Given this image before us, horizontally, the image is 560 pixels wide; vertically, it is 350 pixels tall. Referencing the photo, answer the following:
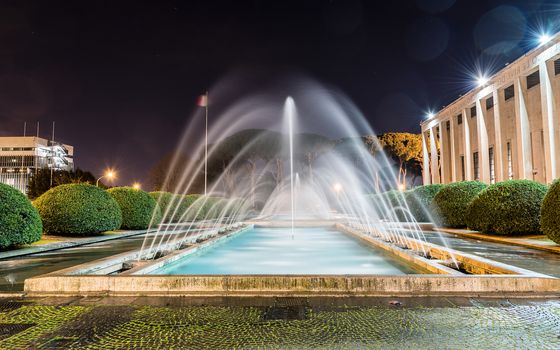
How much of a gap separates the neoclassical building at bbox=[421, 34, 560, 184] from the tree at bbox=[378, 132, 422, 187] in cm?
866

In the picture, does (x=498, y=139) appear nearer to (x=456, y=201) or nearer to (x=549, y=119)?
(x=549, y=119)

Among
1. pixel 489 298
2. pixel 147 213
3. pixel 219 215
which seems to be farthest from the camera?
pixel 219 215

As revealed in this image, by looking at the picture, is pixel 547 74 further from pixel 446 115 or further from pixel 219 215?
pixel 219 215

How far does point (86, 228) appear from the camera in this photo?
52.9ft

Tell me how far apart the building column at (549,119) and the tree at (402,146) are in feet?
86.6

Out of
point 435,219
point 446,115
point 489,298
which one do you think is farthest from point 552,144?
point 489,298

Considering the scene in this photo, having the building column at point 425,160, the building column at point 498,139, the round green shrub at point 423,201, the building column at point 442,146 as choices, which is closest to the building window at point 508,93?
the building column at point 498,139

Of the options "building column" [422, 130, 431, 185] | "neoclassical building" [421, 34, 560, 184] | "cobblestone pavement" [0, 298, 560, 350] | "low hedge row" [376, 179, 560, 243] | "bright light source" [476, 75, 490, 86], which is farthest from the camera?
"building column" [422, 130, 431, 185]

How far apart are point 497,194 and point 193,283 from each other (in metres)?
13.9

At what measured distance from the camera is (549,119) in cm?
2183

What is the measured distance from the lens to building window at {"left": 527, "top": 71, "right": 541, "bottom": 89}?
25634 millimetres

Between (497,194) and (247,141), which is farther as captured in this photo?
(247,141)

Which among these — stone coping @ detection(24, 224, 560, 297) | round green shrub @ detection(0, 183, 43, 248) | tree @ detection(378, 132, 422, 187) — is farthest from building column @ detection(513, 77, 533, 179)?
round green shrub @ detection(0, 183, 43, 248)

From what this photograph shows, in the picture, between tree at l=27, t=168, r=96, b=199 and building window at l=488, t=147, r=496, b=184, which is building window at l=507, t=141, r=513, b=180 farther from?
tree at l=27, t=168, r=96, b=199
